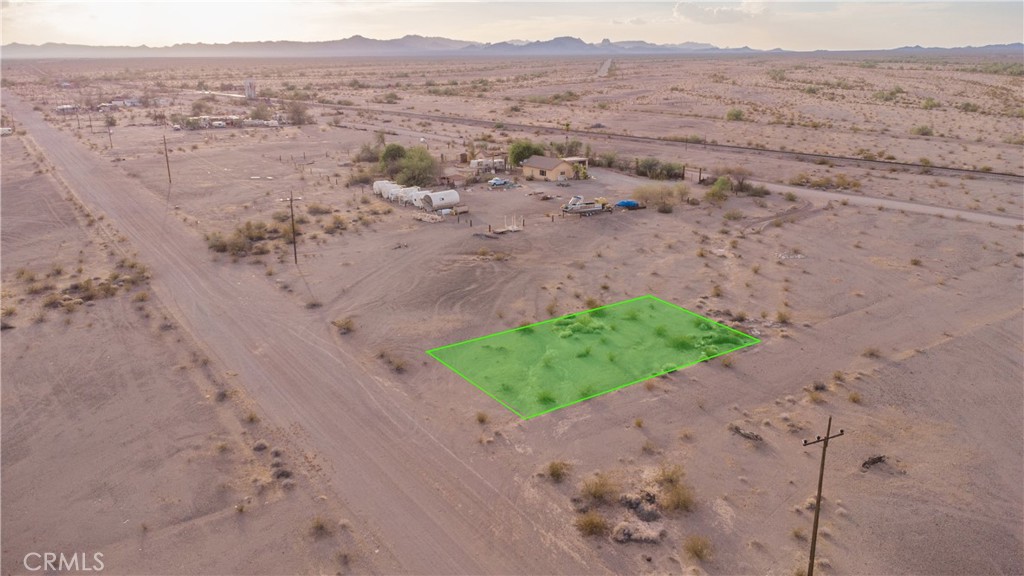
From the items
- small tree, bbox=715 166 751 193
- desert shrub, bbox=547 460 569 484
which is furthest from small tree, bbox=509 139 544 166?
desert shrub, bbox=547 460 569 484

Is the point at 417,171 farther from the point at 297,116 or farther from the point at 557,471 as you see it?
the point at 297,116

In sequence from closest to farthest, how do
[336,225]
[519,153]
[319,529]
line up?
1. [319,529]
2. [336,225]
3. [519,153]

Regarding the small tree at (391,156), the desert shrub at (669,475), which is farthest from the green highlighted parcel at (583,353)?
the small tree at (391,156)

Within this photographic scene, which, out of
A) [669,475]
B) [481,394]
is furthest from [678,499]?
[481,394]

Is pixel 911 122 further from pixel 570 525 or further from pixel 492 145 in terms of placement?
pixel 570 525

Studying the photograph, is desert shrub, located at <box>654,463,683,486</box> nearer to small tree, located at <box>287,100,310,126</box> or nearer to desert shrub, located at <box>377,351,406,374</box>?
desert shrub, located at <box>377,351,406,374</box>

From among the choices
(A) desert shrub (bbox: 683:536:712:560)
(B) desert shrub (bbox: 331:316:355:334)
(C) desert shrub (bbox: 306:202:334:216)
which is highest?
(C) desert shrub (bbox: 306:202:334:216)

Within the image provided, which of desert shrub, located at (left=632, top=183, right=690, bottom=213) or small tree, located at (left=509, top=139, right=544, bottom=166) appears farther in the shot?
small tree, located at (left=509, top=139, right=544, bottom=166)
